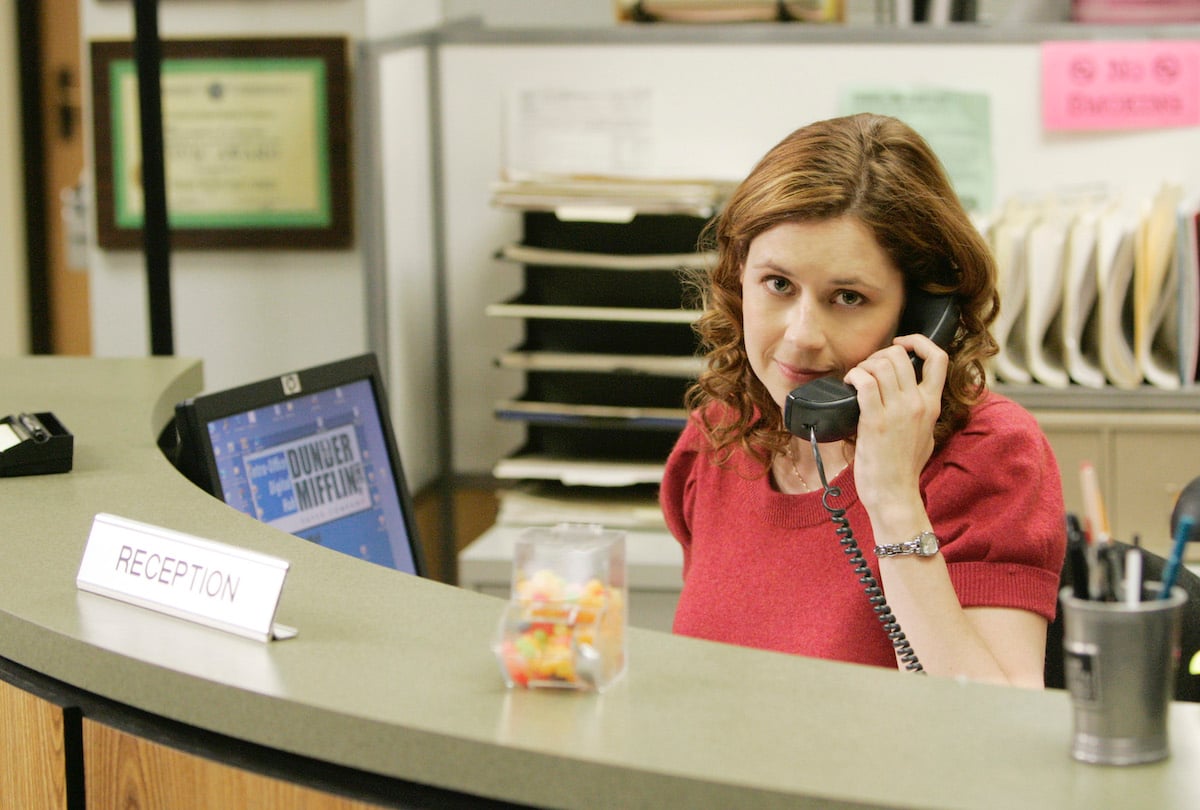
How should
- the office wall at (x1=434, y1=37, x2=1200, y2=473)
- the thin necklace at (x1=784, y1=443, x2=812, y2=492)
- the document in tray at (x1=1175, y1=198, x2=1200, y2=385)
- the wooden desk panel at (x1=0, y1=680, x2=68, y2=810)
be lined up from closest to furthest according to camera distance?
the wooden desk panel at (x1=0, y1=680, x2=68, y2=810)
the thin necklace at (x1=784, y1=443, x2=812, y2=492)
the document in tray at (x1=1175, y1=198, x2=1200, y2=385)
the office wall at (x1=434, y1=37, x2=1200, y2=473)

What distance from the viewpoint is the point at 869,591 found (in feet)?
3.87

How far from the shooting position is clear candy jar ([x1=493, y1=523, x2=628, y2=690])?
73 cm

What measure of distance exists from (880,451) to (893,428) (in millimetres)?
24

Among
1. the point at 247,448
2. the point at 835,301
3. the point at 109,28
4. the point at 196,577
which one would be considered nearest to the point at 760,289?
the point at 835,301

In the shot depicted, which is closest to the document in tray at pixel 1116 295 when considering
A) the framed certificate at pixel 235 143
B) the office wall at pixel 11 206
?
the framed certificate at pixel 235 143

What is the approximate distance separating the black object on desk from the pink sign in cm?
163

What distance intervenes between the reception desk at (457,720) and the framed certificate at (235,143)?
1.52 metres

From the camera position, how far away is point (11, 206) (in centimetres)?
377

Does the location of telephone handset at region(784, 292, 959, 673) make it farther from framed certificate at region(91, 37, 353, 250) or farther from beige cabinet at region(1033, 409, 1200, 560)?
framed certificate at region(91, 37, 353, 250)

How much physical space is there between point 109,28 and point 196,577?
1.83 m

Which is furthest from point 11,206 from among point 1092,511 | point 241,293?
point 1092,511

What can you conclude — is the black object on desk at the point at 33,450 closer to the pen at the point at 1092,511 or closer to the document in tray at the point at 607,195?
the pen at the point at 1092,511

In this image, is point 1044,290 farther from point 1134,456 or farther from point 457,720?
point 457,720

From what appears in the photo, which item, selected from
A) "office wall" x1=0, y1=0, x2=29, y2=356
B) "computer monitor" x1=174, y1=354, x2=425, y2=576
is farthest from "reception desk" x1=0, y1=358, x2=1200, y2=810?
"office wall" x1=0, y1=0, x2=29, y2=356
